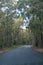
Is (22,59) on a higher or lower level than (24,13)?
lower

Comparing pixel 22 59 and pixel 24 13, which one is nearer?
pixel 22 59

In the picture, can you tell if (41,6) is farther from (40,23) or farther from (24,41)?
(24,41)

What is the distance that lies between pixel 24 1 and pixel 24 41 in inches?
3006

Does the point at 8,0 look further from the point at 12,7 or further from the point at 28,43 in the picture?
the point at 28,43

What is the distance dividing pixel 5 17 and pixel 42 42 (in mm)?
13904

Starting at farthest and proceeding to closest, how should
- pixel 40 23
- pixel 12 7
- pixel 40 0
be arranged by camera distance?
1. pixel 12 7
2. pixel 40 23
3. pixel 40 0

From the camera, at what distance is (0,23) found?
120 ft

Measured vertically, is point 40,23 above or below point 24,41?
above

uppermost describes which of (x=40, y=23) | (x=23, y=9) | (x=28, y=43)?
(x=23, y=9)

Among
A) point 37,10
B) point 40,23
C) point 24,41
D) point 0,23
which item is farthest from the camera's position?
point 24,41

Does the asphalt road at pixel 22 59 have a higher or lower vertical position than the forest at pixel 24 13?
lower

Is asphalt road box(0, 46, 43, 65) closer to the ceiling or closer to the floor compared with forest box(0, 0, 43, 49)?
closer to the floor

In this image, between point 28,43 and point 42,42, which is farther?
point 28,43

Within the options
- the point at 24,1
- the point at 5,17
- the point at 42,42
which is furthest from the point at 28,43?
the point at 24,1
